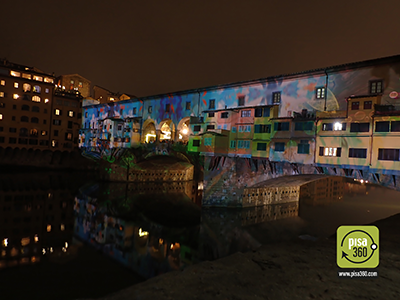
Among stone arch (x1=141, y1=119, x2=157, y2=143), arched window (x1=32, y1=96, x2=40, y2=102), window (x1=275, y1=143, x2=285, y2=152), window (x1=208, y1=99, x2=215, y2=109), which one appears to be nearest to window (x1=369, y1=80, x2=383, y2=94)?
window (x1=275, y1=143, x2=285, y2=152)

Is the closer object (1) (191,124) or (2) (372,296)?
(2) (372,296)

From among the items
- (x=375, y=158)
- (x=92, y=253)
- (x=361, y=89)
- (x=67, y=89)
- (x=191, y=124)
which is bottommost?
(x=92, y=253)

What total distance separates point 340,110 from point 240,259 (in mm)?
14888

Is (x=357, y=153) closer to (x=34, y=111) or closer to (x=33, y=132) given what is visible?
(x=33, y=132)

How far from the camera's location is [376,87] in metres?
18.5

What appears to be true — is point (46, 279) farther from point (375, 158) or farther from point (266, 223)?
point (375, 158)

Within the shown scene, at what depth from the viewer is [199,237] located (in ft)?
69.7

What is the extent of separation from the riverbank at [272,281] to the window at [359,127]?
30.2 ft

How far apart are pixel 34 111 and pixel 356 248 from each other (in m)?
62.6

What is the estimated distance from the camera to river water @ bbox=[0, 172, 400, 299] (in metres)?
13.7

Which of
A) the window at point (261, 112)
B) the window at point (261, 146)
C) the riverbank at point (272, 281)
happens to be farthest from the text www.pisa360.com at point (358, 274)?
the window at point (261, 112)

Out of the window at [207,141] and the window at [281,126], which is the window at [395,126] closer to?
the window at [281,126]

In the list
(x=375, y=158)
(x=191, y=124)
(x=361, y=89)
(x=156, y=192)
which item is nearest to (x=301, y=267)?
(x=375, y=158)

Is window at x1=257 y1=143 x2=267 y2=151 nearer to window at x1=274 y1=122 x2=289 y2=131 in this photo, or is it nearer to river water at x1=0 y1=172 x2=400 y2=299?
window at x1=274 y1=122 x2=289 y2=131
